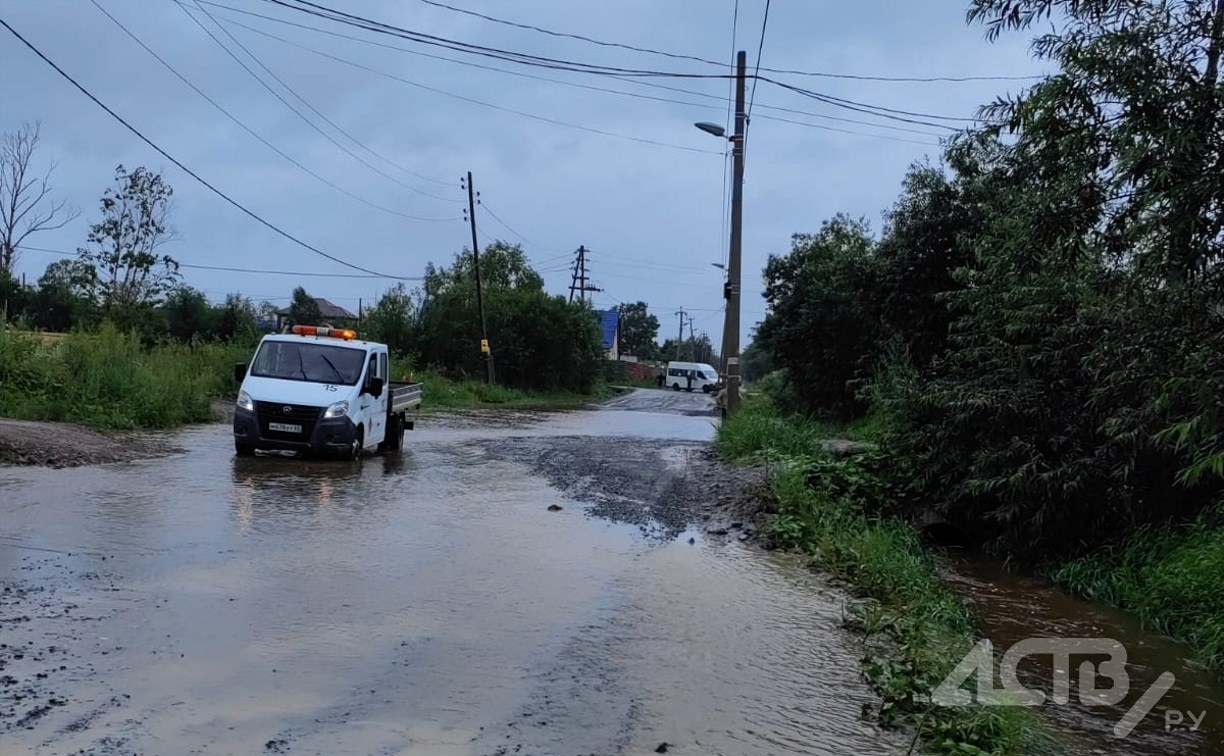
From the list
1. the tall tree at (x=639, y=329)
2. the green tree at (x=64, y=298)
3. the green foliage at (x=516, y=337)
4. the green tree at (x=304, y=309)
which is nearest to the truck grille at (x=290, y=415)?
the green tree at (x=64, y=298)

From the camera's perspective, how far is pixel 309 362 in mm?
14695

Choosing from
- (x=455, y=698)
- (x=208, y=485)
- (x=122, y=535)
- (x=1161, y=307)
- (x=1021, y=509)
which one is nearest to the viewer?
(x=455, y=698)

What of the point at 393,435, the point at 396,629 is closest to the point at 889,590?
the point at 396,629

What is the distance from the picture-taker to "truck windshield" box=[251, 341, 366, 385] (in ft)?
47.6

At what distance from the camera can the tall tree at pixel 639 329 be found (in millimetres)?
130375

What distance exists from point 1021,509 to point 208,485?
9.26 m

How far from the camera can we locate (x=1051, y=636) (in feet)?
24.3

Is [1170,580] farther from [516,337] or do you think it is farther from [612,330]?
[612,330]

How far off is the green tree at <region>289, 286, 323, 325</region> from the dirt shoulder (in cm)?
4654

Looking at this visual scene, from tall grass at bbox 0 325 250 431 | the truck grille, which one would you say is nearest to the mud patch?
the truck grille

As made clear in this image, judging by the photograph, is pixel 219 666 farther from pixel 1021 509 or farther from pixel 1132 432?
pixel 1021 509

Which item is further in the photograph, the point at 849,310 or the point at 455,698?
the point at 849,310

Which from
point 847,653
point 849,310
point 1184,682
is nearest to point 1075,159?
point 847,653

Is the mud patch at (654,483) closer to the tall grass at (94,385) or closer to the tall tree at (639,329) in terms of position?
the tall grass at (94,385)
